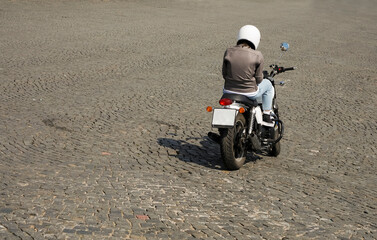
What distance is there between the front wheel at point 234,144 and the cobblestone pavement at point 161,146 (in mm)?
156

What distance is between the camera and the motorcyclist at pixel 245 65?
684 centimetres

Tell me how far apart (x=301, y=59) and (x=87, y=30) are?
252 inches

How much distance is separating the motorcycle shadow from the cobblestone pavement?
0.02 meters

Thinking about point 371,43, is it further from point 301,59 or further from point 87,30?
point 87,30

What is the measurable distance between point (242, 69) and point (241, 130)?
674 millimetres

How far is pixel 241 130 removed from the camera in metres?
6.81

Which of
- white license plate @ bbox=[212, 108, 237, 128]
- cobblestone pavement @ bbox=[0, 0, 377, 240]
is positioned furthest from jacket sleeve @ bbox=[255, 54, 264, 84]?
cobblestone pavement @ bbox=[0, 0, 377, 240]

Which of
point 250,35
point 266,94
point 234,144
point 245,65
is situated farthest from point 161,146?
point 250,35

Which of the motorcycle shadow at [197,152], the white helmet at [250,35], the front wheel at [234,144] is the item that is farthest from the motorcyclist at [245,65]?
the motorcycle shadow at [197,152]

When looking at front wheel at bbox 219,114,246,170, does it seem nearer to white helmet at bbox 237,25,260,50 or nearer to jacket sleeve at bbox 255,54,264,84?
jacket sleeve at bbox 255,54,264,84

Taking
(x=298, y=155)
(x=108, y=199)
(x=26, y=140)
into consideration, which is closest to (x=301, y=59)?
(x=298, y=155)

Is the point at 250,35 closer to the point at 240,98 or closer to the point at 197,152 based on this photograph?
the point at 240,98

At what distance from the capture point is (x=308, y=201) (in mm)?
6043

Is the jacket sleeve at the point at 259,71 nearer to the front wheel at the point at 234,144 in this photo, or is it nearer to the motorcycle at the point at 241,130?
the motorcycle at the point at 241,130
